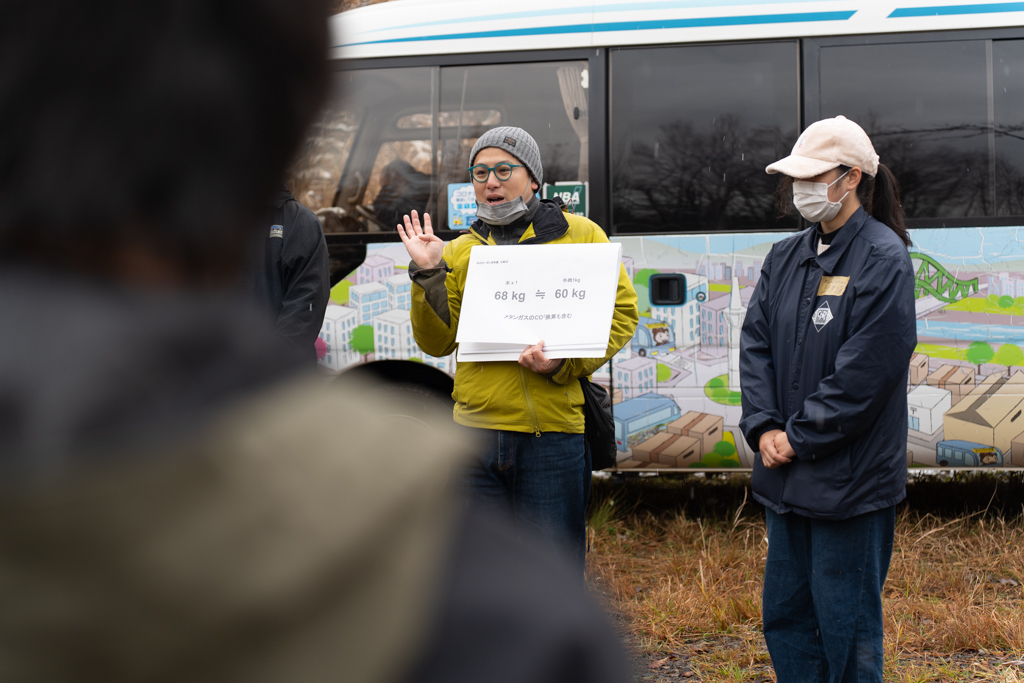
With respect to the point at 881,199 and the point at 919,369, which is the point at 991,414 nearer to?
the point at 919,369

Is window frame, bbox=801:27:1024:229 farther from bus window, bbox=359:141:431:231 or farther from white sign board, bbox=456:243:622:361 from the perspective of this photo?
white sign board, bbox=456:243:622:361

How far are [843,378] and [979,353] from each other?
302 cm

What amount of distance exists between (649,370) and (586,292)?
7.07ft

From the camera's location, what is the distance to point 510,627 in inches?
20.1

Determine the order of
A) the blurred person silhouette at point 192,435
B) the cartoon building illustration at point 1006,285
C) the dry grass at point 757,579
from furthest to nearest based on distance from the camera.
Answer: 1. the cartoon building illustration at point 1006,285
2. the dry grass at point 757,579
3. the blurred person silhouette at point 192,435

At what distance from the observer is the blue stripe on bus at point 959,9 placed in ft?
15.9

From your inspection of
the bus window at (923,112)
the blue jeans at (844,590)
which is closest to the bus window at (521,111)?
the bus window at (923,112)

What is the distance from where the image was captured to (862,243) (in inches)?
100

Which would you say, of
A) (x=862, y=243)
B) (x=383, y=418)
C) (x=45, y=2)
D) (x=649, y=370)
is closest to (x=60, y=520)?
(x=383, y=418)

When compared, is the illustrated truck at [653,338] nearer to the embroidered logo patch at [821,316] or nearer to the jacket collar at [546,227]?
the jacket collar at [546,227]

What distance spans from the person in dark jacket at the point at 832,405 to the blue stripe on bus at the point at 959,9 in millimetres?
2778

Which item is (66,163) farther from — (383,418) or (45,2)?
(383,418)

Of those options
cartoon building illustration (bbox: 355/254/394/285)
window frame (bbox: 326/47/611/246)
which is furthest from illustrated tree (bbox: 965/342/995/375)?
cartoon building illustration (bbox: 355/254/394/285)

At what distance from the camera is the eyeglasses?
3.08 metres
